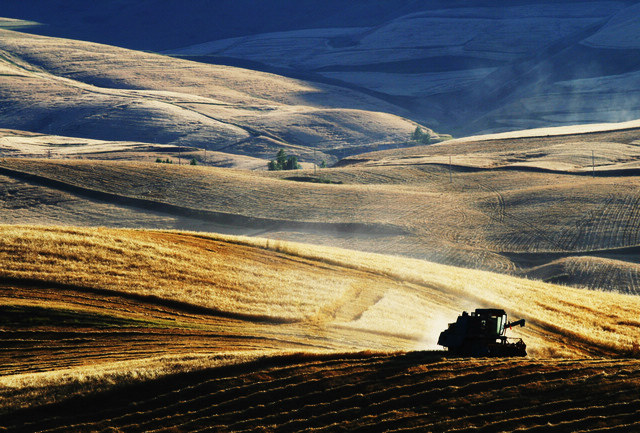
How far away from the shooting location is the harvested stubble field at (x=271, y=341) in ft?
53.0

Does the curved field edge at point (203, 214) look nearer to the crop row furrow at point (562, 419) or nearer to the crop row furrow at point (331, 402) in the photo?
the crop row furrow at point (331, 402)

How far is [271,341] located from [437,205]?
53111mm

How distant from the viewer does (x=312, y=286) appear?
35.1 m

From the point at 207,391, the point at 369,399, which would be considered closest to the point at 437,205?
the point at 207,391

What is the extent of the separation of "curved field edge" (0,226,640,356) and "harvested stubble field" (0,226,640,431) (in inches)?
5.4

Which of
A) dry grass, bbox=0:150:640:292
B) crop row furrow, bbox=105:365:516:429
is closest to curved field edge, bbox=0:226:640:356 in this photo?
crop row furrow, bbox=105:365:516:429

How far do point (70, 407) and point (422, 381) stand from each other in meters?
9.04

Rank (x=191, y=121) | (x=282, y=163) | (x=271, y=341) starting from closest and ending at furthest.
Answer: (x=271, y=341) < (x=282, y=163) < (x=191, y=121)

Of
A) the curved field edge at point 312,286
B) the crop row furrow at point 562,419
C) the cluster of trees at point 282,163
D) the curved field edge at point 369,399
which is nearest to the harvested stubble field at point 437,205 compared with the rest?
the curved field edge at point 312,286

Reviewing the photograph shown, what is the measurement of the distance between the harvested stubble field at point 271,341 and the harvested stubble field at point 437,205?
15.2m

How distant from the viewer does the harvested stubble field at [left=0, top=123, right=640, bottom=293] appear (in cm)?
5844

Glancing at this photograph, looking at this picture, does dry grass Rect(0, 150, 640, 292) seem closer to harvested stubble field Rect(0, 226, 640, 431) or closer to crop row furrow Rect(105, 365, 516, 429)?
harvested stubble field Rect(0, 226, 640, 431)

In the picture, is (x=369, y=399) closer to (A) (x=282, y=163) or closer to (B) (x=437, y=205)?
(B) (x=437, y=205)

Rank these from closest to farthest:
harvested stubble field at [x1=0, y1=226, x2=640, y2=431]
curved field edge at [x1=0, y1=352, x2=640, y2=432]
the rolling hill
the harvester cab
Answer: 1. curved field edge at [x1=0, y1=352, x2=640, y2=432]
2. harvested stubble field at [x1=0, y1=226, x2=640, y2=431]
3. the harvester cab
4. the rolling hill
